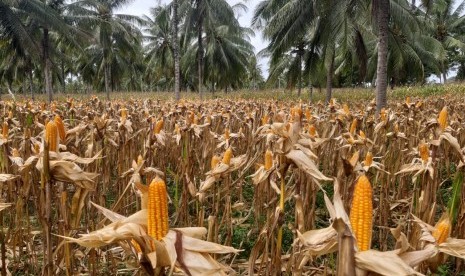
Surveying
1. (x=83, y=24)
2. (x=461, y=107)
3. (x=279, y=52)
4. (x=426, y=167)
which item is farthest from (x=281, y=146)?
(x=83, y=24)

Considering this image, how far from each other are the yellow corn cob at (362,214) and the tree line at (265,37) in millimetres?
8467

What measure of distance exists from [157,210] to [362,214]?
590 millimetres

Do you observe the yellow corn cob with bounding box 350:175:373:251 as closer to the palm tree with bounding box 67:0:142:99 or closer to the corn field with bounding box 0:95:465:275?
the corn field with bounding box 0:95:465:275

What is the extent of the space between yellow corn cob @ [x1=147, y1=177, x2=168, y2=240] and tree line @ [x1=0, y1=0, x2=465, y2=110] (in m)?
8.68

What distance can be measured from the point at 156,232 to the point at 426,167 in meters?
2.12

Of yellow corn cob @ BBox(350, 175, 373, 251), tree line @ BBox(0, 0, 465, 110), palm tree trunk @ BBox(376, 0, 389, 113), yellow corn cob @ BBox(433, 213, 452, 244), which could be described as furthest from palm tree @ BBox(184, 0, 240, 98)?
yellow corn cob @ BBox(350, 175, 373, 251)

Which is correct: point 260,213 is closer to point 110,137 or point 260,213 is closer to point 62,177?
point 110,137

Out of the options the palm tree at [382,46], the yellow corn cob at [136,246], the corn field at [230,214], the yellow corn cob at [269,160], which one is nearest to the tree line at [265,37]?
the palm tree at [382,46]

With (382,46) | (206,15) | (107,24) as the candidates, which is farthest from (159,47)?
(382,46)

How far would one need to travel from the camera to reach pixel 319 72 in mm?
20312

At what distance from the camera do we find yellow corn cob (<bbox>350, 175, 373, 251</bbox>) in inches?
45.6

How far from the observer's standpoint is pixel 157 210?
1.17 metres

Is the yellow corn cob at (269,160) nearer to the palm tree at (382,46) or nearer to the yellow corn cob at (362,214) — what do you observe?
the yellow corn cob at (362,214)

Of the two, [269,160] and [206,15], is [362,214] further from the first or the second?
[206,15]
